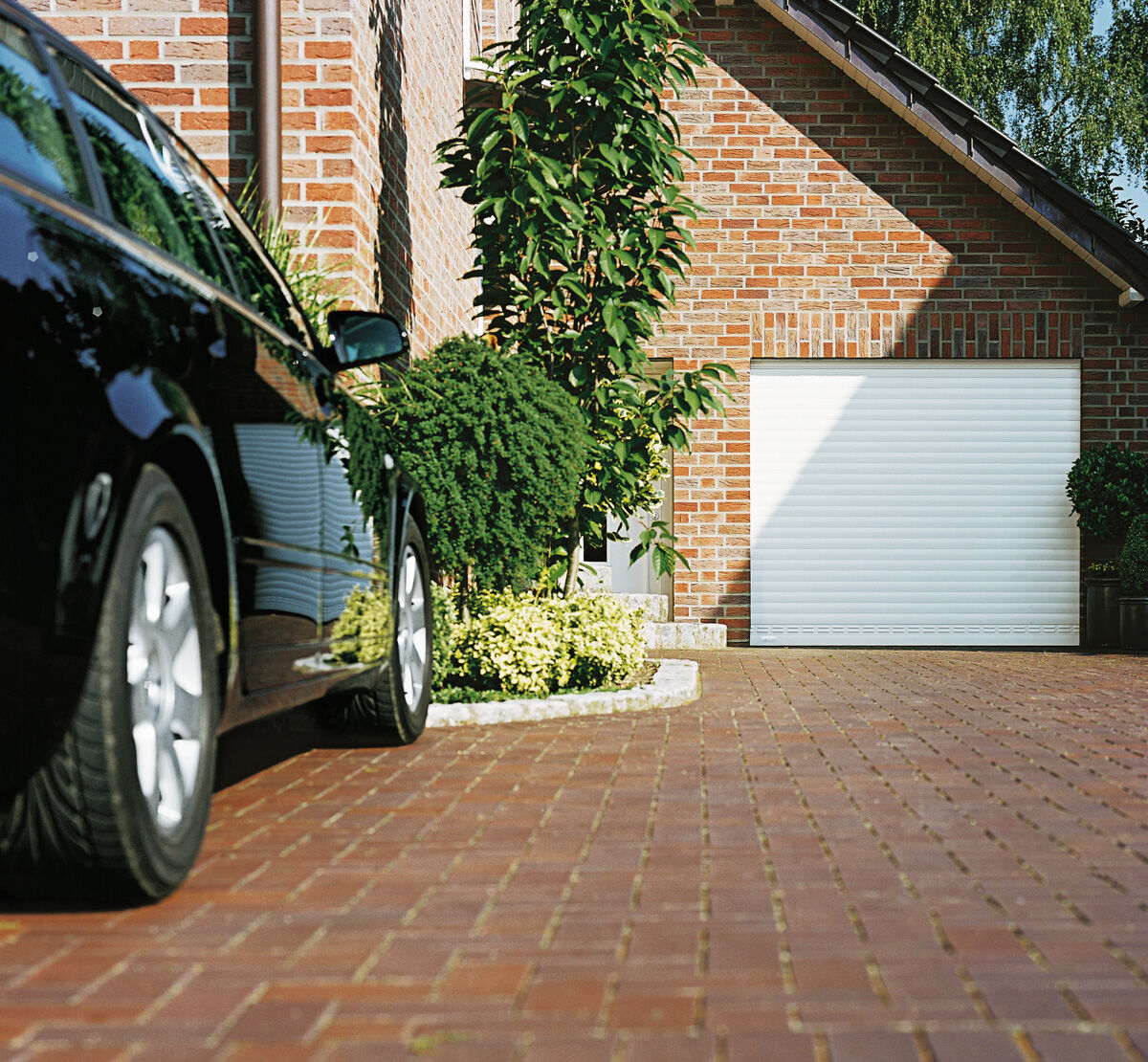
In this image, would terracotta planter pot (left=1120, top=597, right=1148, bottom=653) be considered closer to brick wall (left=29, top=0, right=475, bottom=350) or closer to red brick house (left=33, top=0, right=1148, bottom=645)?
red brick house (left=33, top=0, right=1148, bottom=645)

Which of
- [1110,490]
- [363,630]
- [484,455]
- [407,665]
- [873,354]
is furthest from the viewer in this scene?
[873,354]

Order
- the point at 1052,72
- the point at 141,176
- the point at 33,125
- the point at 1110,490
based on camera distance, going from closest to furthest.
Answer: the point at 33,125
the point at 141,176
the point at 1110,490
the point at 1052,72

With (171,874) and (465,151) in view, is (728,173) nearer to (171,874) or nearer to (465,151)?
(465,151)

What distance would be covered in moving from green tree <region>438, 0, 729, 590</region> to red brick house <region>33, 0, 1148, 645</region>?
16.0 feet

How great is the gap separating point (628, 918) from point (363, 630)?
200cm

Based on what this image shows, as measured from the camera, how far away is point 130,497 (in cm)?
296

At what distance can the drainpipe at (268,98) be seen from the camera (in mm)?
7930

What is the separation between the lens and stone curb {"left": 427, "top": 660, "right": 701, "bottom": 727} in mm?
6887

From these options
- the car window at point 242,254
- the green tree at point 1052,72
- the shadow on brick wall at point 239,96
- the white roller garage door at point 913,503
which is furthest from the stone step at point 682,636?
the green tree at point 1052,72

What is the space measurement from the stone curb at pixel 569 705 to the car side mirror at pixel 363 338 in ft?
6.79

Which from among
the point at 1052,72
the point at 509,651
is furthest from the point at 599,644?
the point at 1052,72

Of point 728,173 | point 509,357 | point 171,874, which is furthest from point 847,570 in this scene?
point 171,874

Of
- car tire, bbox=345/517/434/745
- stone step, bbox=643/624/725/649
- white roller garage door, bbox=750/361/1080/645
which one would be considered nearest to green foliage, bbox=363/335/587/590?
car tire, bbox=345/517/434/745

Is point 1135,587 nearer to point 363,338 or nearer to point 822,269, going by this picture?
point 822,269
